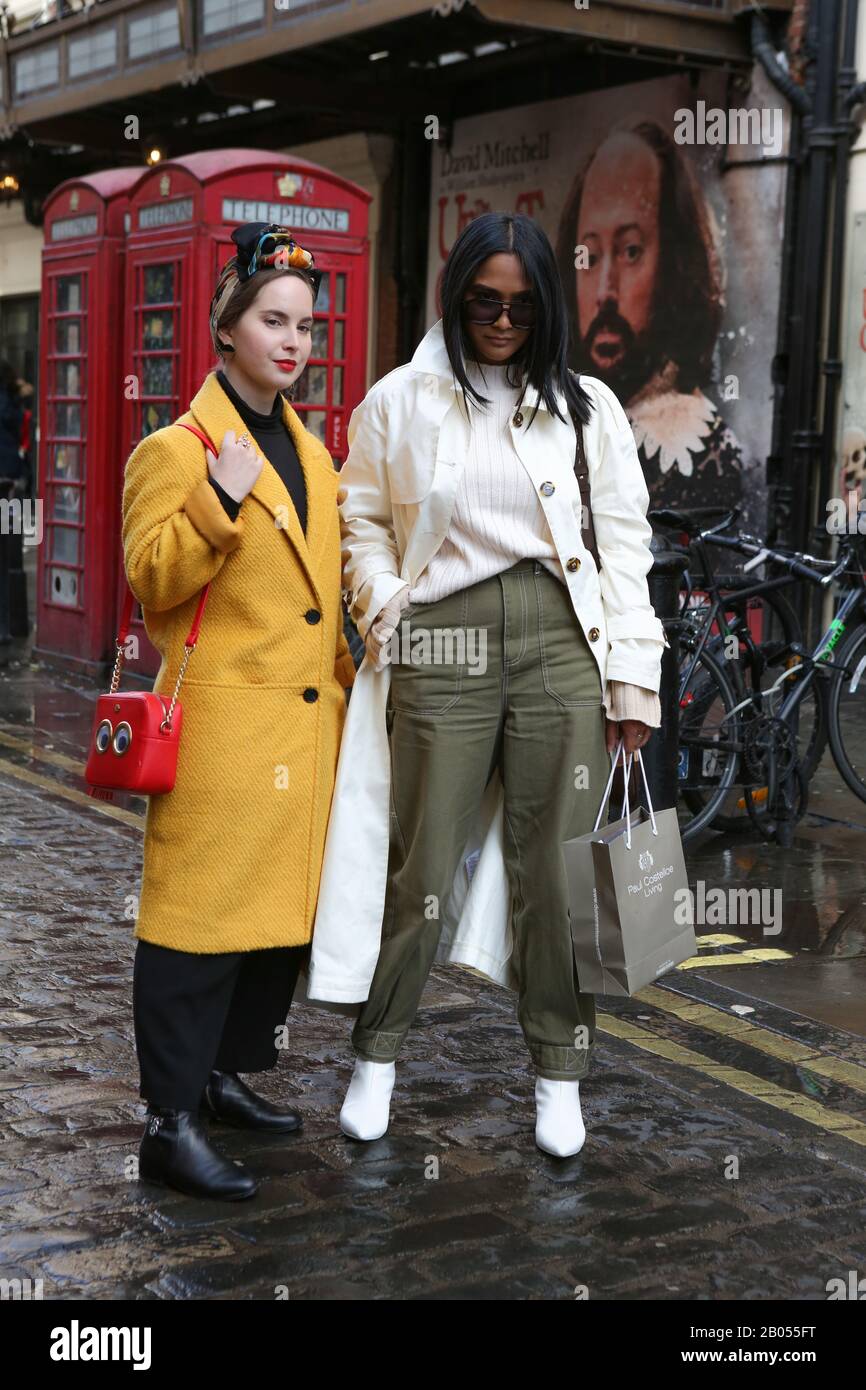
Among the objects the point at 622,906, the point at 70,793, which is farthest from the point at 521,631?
the point at 70,793

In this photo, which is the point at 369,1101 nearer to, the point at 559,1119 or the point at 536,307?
the point at 559,1119

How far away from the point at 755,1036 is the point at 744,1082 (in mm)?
389

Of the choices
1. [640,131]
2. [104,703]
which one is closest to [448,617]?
[104,703]

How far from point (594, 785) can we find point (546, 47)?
961cm

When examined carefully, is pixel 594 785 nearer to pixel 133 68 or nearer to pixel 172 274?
pixel 172 274

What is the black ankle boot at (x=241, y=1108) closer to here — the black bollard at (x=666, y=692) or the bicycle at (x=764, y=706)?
the black bollard at (x=666, y=692)

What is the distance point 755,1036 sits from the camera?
4703mm

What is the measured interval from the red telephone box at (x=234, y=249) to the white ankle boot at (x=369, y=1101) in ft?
19.0

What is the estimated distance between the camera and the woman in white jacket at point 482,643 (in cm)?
367

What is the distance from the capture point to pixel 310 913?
364cm

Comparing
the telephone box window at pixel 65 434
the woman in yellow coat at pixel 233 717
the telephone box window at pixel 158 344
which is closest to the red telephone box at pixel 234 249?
the telephone box window at pixel 158 344

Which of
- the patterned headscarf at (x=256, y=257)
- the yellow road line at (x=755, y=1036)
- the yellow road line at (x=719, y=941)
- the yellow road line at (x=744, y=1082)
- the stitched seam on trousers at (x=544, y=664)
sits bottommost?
the yellow road line at (x=719, y=941)

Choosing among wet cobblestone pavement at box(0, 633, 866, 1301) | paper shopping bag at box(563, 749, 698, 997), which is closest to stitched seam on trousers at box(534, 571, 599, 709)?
paper shopping bag at box(563, 749, 698, 997)

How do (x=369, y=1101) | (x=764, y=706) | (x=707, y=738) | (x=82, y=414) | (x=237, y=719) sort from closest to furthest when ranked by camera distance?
(x=237, y=719) → (x=369, y=1101) → (x=707, y=738) → (x=764, y=706) → (x=82, y=414)
